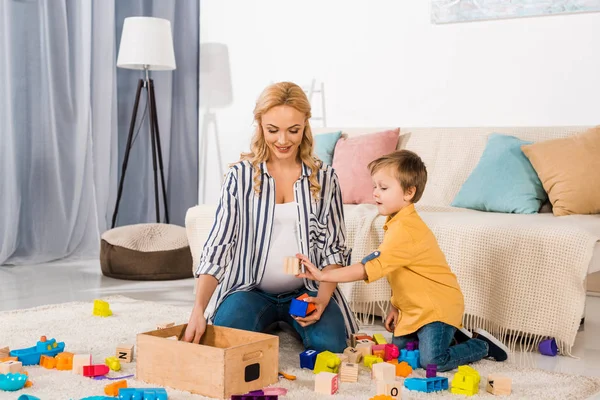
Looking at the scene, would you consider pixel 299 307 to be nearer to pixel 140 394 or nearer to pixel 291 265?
pixel 291 265

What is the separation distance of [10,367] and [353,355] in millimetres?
914

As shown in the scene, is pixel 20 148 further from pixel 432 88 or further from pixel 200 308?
pixel 200 308

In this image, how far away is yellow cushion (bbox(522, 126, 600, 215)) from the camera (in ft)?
9.83

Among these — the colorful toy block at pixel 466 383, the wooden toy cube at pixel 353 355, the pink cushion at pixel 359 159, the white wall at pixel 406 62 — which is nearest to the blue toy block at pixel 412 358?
the wooden toy cube at pixel 353 355

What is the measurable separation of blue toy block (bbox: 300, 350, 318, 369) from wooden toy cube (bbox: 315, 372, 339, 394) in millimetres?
212

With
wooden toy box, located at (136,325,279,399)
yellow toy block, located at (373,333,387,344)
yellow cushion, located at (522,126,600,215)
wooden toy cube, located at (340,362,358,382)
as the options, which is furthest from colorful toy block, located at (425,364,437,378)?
yellow cushion, located at (522,126,600,215)

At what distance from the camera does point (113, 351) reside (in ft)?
7.54

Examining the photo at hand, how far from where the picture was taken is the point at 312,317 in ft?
7.12

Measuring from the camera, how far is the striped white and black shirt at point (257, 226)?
7.13 ft

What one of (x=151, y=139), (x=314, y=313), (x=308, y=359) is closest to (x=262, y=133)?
(x=314, y=313)

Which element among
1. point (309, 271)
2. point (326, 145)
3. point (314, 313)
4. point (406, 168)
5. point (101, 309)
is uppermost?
point (406, 168)

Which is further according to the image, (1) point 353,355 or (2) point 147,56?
(2) point 147,56

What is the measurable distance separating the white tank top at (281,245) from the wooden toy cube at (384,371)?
40cm

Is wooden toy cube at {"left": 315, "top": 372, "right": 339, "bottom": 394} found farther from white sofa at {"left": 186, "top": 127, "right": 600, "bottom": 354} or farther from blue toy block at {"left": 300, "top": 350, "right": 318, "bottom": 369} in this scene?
white sofa at {"left": 186, "top": 127, "right": 600, "bottom": 354}
